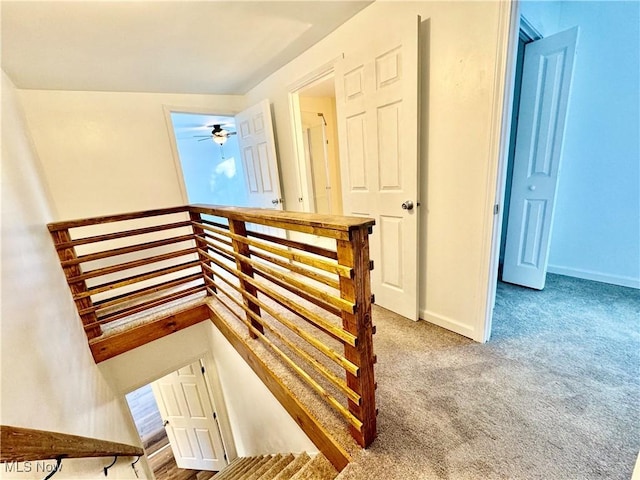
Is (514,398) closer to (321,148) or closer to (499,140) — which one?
(499,140)

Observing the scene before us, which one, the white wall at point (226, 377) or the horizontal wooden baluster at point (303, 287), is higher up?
the horizontal wooden baluster at point (303, 287)

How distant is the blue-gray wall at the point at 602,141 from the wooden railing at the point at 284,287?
2378mm

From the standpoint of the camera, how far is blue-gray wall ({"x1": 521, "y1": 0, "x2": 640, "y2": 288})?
2.09 metres

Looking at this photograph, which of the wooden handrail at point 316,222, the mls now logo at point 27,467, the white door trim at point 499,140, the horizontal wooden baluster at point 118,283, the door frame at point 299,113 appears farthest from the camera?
the door frame at point 299,113

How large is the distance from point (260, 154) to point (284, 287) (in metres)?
2.23

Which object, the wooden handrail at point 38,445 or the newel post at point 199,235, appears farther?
the newel post at point 199,235

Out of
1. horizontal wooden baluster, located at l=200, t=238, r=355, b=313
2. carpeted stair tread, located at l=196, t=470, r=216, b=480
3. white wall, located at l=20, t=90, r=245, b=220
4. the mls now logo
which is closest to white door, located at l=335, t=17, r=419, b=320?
horizontal wooden baluster, located at l=200, t=238, r=355, b=313

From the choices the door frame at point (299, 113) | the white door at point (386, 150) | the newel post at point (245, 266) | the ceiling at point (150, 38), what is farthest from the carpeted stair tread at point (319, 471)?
the ceiling at point (150, 38)

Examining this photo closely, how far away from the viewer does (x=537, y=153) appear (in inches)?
87.1

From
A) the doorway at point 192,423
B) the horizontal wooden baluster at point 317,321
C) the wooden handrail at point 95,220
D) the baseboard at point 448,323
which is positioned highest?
the wooden handrail at point 95,220

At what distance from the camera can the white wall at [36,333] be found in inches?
40.8

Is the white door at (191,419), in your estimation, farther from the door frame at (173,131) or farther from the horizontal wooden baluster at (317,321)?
the horizontal wooden baluster at (317,321)

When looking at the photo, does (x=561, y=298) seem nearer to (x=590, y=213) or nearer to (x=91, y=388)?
(x=590, y=213)

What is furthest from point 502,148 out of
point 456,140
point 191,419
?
point 191,419
